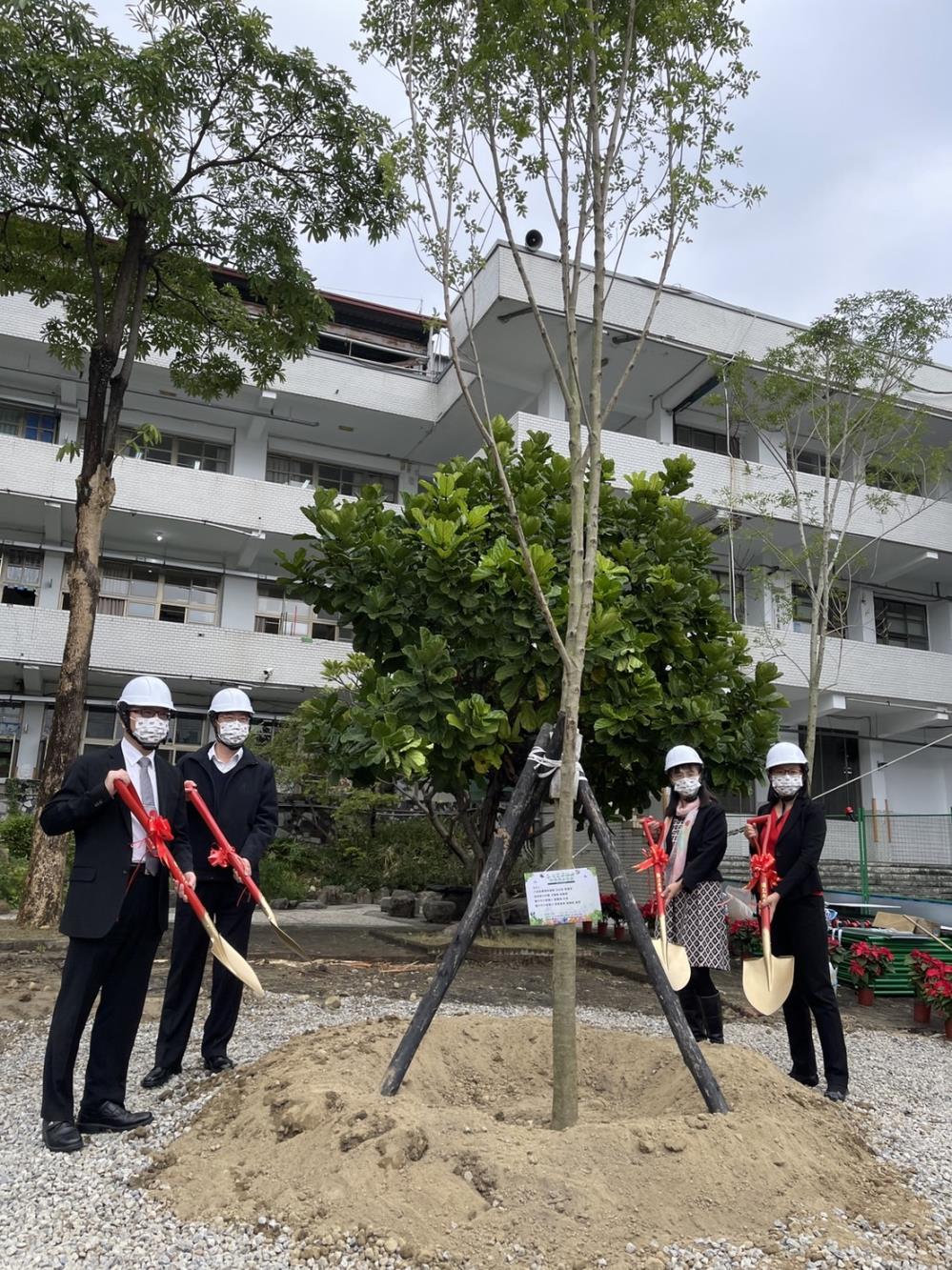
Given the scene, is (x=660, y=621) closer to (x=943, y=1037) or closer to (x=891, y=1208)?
(x=943, y=1037)

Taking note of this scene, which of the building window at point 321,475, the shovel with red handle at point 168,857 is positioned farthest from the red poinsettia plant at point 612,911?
the building window at point 321,475

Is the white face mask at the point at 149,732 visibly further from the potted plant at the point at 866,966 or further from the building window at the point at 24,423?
the building window at the point at 24,423

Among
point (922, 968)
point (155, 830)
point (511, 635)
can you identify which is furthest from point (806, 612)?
point (155, 830)

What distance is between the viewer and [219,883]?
5035 mm

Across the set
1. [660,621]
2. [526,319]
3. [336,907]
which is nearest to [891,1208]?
[660,621]

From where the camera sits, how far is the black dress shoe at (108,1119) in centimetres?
393

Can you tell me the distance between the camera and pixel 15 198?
11.8 m

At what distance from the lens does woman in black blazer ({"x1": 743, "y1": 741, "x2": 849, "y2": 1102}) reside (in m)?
4.93

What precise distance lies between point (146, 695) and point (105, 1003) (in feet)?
4.33

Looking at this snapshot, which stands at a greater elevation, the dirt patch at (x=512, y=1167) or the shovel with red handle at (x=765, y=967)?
the shovel with red handle at (x=765, y=967)

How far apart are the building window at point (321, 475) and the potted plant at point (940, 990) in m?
17.0

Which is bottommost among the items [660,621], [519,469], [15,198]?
[660,621]

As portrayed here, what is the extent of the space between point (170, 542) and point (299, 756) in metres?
6.71

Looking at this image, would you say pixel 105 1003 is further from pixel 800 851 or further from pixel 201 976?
pixel 800 851
